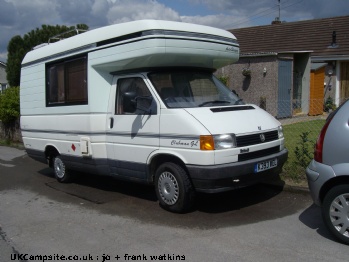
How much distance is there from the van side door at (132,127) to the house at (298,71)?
10.1 meters

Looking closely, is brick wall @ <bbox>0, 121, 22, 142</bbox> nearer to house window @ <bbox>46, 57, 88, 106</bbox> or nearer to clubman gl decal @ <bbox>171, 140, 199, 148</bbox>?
house window @ <bbox>46, 57, 88, 106</bbox>

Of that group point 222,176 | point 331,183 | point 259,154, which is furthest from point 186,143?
point 331,183

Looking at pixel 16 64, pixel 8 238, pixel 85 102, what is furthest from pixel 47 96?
pixel 16 64

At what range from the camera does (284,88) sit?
16.0m

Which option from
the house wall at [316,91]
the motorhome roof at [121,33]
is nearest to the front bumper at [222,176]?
the motorhome roof at [121,33]

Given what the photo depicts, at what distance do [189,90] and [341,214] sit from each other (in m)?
2.89

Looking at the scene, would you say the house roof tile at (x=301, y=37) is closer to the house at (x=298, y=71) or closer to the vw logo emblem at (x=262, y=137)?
the house at (x=298, y=71)

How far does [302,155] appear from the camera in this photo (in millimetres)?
7191

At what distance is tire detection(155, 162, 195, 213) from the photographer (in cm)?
556

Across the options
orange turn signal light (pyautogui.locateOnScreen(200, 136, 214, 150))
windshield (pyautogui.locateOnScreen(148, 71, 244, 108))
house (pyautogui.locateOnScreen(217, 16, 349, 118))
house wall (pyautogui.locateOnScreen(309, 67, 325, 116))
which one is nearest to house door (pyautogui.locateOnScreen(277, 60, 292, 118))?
house (pyautogui.locateOnScreen(217, 16, 349, 118))

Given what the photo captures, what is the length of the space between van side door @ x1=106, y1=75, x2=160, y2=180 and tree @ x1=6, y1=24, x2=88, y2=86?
68.4ft

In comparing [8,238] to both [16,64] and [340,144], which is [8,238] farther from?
[16,64]

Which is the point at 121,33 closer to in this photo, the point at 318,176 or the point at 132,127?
the point at 132,127

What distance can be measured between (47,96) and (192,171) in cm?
420
